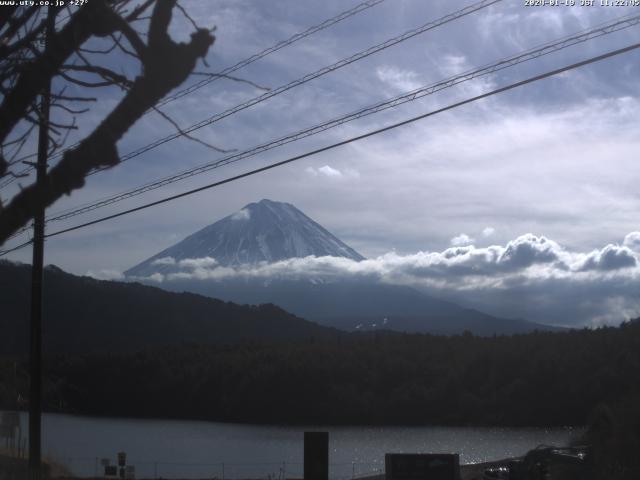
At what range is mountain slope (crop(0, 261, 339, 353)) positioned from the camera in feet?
306

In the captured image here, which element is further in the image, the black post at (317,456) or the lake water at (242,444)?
the lake water at (242,444)

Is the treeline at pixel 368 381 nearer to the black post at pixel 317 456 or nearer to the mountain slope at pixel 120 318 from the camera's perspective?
the mountain slope at pixel 120 318

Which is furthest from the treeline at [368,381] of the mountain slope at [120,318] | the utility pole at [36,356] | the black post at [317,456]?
the black post at [317,456]

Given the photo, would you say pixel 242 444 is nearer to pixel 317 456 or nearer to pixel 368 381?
pixel 368 381

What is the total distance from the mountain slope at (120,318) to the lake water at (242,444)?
72.0ft

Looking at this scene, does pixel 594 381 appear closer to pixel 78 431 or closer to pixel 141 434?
pixel 141 434

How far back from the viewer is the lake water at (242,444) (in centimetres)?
4141

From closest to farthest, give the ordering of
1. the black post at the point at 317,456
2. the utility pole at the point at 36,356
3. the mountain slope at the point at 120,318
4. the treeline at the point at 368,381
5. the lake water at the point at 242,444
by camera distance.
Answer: the black post at the point at 317,456 < the utility pole at the point at 36,356 < the lake water at the point at 242,444 < the treeline at the point at 368,381 < the mountain slope at the point at 120,318

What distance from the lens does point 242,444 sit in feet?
180

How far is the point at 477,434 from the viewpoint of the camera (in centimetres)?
6444

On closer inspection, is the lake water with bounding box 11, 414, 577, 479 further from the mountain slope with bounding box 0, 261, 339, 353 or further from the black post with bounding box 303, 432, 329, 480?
the black post with bounding box 303, 432, 329, 480

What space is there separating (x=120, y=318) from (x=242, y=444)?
64.1 m

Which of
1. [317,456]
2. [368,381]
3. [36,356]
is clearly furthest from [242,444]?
[317,456]

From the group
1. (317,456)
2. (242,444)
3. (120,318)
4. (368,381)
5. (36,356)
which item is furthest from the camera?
(120,318)
